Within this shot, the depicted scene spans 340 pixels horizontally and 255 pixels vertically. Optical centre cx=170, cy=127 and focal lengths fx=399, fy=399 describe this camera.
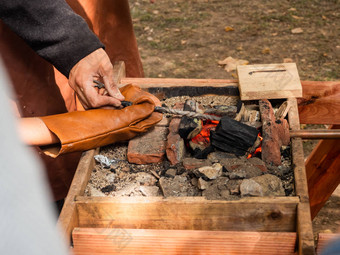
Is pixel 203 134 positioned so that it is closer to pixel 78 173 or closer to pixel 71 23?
pixel 78 173

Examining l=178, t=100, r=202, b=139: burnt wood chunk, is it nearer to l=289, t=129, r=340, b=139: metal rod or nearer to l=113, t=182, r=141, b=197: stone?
l=113, t=182, r=141, b=197: stone

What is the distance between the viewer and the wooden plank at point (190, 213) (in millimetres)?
1534

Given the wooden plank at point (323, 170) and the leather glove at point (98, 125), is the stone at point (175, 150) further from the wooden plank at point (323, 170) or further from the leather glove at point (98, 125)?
the wooden plank at point (323, 170)

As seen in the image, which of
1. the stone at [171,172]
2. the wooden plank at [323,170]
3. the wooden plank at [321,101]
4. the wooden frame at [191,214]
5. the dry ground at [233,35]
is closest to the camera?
the wooden frame at [191,214]

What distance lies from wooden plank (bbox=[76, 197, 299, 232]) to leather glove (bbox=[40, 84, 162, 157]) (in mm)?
298

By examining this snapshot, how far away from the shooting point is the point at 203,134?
1.96 metres

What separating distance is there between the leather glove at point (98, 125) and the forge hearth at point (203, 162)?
8 cm

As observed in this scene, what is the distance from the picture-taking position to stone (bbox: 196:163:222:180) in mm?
1674

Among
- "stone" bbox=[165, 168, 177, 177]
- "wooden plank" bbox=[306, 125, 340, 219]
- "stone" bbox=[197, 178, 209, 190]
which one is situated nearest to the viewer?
"stone" bbox=[197, 178, 209, 190]

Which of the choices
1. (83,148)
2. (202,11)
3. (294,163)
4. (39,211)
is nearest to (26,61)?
(83,148)

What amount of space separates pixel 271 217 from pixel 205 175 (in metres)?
0.31

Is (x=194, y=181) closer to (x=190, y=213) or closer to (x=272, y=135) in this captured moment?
(x=190, y=213)

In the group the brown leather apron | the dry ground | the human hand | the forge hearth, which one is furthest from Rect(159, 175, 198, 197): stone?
the dry ground


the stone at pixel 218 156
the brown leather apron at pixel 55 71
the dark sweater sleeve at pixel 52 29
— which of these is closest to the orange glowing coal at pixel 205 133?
the stone at pixel 218 156
